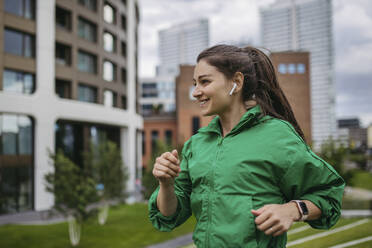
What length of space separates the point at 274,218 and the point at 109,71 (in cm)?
2985

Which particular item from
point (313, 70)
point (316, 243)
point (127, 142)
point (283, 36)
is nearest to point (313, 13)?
point (283, 36)

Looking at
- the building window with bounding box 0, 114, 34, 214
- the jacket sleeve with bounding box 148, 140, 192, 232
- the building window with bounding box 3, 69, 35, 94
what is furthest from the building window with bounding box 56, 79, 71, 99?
the jacket sleeve with bounding box 148, 140, 192, 232

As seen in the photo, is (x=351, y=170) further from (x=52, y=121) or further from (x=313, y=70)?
(x=313, y=70)

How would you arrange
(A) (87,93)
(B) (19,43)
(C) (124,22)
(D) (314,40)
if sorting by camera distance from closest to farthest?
(B) (19,43)
(A) (87,93)
(C) (124,22)
(D) (314,40)

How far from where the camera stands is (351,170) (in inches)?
656

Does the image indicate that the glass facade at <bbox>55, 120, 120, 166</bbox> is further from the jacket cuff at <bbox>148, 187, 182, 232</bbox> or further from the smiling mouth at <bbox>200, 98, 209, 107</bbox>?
the smiling mouth at <bbox>200, 98, 209, 107</bbox>

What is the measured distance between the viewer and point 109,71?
29.9 meters

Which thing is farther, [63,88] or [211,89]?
[63,88]

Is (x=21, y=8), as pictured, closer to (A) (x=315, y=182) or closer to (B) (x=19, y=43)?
(B) (x=19, y=43)

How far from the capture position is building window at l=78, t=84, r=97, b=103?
26.2m

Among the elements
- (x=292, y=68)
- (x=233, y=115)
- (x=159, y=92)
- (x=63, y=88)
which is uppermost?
(x=159, y=92)

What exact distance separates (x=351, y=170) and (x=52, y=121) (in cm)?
1836

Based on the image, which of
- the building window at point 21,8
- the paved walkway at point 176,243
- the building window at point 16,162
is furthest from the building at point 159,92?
the paved walkway at point 176,243

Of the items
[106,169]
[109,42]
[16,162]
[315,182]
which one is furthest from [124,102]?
[315,182]
